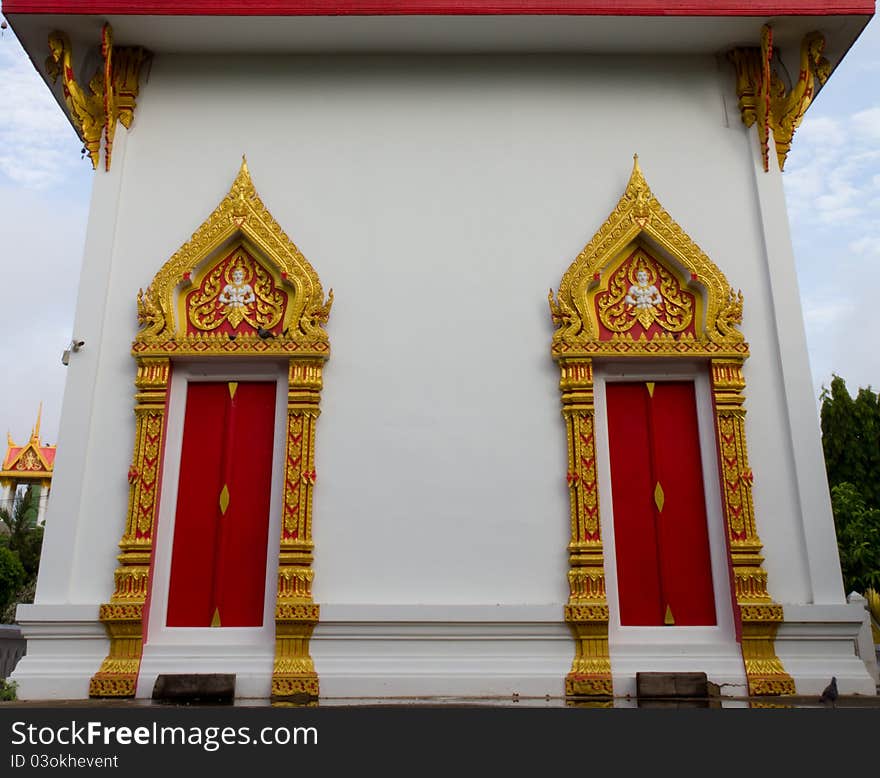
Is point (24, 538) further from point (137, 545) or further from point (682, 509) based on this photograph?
point (682, 509)

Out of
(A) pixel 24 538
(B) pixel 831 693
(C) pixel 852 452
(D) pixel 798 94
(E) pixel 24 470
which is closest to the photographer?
(B) pixel 831 693

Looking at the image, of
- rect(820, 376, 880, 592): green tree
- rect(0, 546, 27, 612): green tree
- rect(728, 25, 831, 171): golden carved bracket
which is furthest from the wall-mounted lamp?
rect(820, 376, 880, 592): green tree

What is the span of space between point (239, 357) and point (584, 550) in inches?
107

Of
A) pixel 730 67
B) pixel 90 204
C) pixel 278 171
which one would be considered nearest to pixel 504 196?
pixel 278 171

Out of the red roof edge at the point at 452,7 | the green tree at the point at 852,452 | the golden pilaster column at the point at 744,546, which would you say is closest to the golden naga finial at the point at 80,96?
the red roof edge at the point at 452,7

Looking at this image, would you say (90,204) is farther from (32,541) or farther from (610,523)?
(32,541)

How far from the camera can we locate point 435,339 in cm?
562

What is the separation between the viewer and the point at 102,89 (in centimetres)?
606

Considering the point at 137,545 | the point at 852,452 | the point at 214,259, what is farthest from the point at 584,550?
the point at 852,452

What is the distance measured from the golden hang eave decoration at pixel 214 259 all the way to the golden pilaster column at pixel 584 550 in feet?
5.83

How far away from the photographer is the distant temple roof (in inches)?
1276

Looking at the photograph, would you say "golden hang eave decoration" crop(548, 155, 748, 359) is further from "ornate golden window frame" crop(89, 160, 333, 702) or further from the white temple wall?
"ornate golden window frame" crop(89, 160, 333, 702)

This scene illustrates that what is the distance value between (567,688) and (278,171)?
13.9ft

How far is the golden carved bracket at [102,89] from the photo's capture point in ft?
19.3
